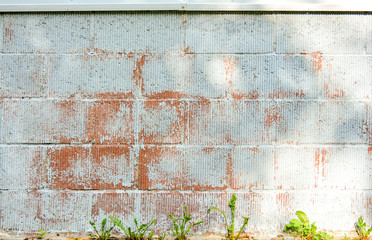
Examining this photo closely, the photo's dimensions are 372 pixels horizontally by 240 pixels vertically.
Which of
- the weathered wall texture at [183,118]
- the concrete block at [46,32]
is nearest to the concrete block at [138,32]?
the weathered wall texture at [183,118]

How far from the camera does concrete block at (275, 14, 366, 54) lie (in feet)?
7.79

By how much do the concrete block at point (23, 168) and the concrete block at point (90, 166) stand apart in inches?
2.7

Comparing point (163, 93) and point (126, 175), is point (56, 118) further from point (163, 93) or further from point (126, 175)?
point (163, 93)

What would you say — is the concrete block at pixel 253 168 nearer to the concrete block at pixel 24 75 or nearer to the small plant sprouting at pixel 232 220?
the small plant sprouting at pixel 232 220

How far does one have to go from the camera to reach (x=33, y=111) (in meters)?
2.36

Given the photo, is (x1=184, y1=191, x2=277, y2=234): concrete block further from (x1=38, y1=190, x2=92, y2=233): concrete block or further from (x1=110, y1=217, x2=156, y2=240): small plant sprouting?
(x1=38, y1=190, x2=92, y2=233): concrete block

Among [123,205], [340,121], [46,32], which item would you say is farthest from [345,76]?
[46,32]

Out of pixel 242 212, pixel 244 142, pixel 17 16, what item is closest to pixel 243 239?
pixel 242 212

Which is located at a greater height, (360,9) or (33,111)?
(360,9)

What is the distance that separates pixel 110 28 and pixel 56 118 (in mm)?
796

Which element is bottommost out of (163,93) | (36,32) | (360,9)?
(163,93)

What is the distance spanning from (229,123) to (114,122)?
2.86 ft

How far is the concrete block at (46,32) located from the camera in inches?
93.4

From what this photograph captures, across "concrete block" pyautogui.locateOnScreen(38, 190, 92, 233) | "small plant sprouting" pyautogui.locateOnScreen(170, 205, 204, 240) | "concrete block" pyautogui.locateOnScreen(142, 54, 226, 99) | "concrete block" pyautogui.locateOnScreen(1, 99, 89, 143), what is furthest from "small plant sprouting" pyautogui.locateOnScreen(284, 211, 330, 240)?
"concrete block" pyautogui.locateOnScreen(1, 99, 89, 143)
